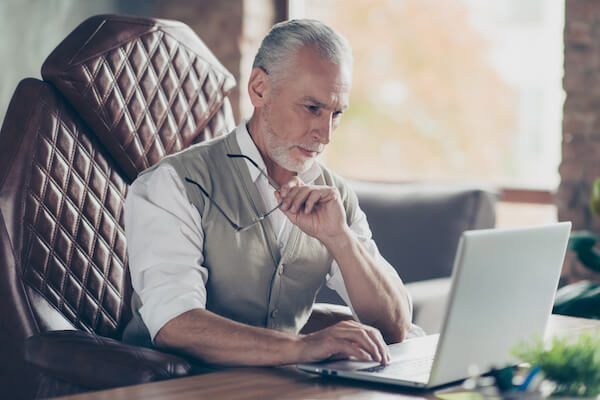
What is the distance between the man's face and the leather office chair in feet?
1.38

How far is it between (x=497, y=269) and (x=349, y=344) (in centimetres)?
27

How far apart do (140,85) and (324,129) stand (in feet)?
1.92

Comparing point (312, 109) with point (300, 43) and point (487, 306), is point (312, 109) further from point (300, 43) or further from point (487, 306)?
point (487, 306)

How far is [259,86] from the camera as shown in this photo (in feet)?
5.27

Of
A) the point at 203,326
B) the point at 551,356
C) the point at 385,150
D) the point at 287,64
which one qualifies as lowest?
the point at 385,150

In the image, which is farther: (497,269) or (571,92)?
(571,92)

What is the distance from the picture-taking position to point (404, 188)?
280 centimetres

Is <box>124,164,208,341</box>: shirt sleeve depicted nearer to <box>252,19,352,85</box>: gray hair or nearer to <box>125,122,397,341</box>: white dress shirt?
<box>125,122,397,341</box>: white dress shirt

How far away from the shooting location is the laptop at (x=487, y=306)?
3.30 feet

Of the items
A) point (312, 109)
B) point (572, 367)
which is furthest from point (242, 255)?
point (572, 367)

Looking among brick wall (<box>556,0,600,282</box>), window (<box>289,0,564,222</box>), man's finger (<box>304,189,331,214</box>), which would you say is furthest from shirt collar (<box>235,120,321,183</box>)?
window (<box>289,0,564,222</box>)

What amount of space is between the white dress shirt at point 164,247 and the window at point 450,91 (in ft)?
7.11

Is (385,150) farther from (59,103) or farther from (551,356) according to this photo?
(551,356)

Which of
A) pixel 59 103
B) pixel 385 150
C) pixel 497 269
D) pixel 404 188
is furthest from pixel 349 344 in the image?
pixel 385 150
